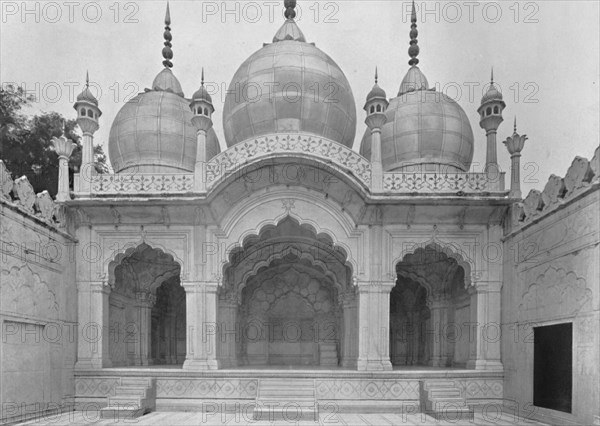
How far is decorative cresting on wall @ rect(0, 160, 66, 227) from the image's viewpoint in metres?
7.96

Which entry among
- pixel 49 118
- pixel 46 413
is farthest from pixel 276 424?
pixel 49 118

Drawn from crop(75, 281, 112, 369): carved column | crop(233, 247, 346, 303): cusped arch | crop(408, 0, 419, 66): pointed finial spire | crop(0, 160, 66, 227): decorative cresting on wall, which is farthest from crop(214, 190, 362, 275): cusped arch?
crop(408, 0, 419, 66): pointed finial spire

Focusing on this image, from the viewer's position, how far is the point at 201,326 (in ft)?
32.7

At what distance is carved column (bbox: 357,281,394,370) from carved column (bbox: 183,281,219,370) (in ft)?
10.7

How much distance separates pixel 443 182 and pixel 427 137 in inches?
118

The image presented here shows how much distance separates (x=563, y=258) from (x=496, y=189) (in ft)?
8.57

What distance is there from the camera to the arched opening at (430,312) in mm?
11727

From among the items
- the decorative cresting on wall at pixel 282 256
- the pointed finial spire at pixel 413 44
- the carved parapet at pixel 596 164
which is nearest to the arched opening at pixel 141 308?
the decorative cresting on wall at pixel 282 256

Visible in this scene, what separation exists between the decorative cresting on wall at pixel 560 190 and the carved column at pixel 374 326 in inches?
124

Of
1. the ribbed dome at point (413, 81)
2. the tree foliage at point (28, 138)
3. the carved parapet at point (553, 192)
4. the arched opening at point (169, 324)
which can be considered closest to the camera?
the carved parapet at point (553, 192)

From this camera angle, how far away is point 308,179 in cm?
1004

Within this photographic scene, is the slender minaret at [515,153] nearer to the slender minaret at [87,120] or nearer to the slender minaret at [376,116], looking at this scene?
the slender minaret at [376,116]

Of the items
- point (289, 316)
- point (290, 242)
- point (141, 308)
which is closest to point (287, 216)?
point (290, 242)

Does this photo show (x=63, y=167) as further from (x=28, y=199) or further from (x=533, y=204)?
(x=533, y=204)
